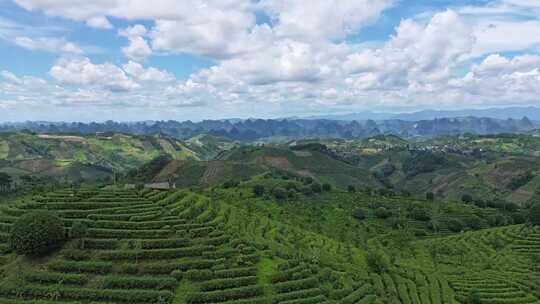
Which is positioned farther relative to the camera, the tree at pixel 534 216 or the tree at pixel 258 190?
the tree at pixel 258 190

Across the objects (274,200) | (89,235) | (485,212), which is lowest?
(485,212)

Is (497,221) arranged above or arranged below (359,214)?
below

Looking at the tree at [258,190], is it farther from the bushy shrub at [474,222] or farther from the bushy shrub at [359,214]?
the bushy shrub at [474,222]

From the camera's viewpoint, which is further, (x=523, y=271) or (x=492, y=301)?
(x=523, y=271)

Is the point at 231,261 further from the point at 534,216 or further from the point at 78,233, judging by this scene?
the point at 534,216

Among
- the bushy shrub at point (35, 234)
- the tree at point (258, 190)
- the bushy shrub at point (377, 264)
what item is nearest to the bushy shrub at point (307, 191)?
the tree at point (258, 190)

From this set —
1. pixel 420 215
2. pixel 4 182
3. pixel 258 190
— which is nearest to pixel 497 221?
pixel 420 215

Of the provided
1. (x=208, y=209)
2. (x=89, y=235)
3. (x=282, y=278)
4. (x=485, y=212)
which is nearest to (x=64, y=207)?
(x=89, y=235)

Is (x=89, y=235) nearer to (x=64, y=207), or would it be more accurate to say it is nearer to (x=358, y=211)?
(x=64, y=207)

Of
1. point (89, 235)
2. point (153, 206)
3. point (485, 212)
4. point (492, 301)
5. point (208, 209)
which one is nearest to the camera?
point (89, 235)
